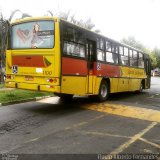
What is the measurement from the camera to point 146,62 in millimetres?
23406

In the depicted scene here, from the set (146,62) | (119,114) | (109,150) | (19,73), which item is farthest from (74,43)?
(146,62)

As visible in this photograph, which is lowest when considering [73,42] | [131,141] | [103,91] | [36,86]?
[131,141]

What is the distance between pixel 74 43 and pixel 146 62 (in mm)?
12097

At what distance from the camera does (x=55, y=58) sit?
37.2ft

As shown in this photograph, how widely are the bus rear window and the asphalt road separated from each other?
2420 mm

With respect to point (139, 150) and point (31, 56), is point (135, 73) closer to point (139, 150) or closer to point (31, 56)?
point (31, 56)

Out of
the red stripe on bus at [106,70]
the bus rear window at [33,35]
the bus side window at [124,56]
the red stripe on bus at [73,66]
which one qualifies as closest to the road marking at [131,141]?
the red stripe on bus at [73,66]

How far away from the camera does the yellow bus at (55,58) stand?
1141 centimetres

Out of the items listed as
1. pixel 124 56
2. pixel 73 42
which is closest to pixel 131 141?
pixel 73 42

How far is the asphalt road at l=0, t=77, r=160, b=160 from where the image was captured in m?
6.79

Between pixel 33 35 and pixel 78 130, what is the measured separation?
4.87 meters

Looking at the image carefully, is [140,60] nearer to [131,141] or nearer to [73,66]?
[73,66]

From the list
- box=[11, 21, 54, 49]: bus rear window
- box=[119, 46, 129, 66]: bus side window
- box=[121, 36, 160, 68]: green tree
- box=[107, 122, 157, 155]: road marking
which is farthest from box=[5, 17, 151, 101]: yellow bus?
box=[121, 36, 160, 68]: green tree

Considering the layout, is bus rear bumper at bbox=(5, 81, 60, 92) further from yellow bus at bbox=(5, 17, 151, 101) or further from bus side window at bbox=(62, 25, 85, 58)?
bus side window at bbox=(62, 25, 85, 58)
